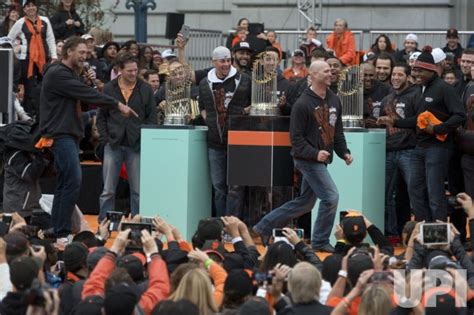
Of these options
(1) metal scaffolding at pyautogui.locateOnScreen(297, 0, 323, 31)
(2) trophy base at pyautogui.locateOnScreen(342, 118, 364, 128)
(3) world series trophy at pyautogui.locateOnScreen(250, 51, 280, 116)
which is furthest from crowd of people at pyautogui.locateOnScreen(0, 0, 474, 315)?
(1) metal scaffolding at pyautogui.locateOnScreen(297, 0, 323, 31)

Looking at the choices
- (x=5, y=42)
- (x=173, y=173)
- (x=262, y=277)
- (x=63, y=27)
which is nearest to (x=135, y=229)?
(x=262, y=277)

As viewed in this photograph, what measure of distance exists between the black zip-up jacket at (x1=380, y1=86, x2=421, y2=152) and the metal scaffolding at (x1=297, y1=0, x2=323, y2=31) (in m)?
9.83

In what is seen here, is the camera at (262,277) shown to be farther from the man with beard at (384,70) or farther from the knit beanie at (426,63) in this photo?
the man with beard at (384,70)

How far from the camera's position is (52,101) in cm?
1459

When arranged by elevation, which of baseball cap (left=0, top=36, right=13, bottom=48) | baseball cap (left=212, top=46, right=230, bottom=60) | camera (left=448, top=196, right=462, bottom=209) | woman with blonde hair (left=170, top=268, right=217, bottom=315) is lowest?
woman with blonde hair (left=170, top=268, right=217, bottom=315)

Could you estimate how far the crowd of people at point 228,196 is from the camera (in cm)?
923

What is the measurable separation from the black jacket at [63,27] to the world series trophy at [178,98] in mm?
6473

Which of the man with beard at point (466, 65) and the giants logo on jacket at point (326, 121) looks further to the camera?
the man with beard at point (466, 65)

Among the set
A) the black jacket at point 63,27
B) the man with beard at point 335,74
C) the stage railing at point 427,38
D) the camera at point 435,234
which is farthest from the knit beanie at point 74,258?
the stage railing at point 427,38

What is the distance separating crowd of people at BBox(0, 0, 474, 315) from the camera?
30.3 feet

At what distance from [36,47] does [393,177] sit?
21.7 ft

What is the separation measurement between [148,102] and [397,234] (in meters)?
3.05

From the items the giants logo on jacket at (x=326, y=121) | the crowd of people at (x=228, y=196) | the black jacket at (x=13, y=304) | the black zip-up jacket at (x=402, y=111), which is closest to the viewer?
the black jacket at (x=13, y=304)

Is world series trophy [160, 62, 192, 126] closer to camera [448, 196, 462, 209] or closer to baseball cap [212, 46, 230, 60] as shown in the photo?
baseball cap [212, 46, 230, 60]
